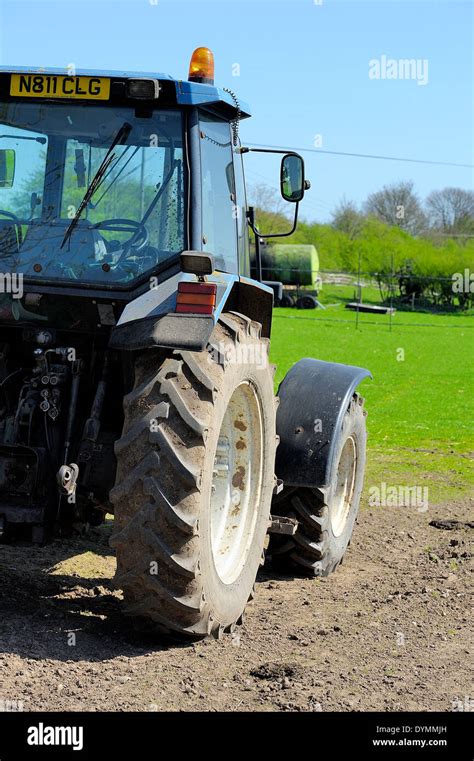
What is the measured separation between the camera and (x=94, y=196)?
17.9ft

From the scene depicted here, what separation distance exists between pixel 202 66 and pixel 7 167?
1233 mm

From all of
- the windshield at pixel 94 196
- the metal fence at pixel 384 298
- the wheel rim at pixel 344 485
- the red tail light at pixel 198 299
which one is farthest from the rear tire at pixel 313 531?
the metal fence at pixel 384 298

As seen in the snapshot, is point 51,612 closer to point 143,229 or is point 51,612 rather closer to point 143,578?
point 143,578

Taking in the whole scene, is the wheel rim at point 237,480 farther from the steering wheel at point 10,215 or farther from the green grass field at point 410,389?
the green grass field at point 410,389

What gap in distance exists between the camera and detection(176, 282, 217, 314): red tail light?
15.6 feet

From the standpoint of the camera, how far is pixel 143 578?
15.0 ft

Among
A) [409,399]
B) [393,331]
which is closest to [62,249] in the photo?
[409,399]

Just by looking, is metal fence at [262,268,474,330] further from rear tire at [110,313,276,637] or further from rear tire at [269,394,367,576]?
rear tire at [110,313,276,637]

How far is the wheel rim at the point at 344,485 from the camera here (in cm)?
725

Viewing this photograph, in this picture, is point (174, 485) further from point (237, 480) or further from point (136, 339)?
point (237, 480)

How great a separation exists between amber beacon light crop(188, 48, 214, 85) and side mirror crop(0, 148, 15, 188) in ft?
3.61
